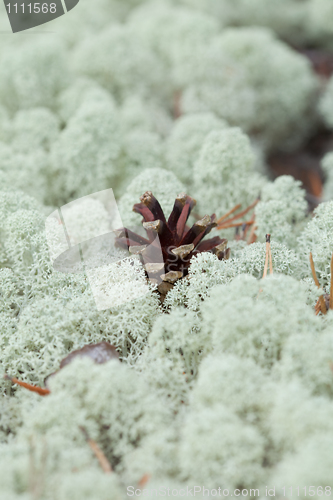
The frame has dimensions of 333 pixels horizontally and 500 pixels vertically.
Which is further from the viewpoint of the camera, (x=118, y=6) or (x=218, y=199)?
(x=118, y=6)

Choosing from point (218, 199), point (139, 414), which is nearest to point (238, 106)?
point (218, 199)

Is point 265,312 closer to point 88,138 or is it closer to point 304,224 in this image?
point 304,224

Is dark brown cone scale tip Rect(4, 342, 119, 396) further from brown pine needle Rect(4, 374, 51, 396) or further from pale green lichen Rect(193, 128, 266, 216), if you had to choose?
pale green lichen Rect(193, 128, 266, 216)

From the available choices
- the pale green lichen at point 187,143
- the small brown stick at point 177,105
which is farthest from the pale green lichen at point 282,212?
the small brown stick at point 177,105

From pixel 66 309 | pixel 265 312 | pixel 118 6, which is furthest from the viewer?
pixel 118 6

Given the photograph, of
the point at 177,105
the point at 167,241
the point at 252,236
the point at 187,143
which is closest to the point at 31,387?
the point at 167,241

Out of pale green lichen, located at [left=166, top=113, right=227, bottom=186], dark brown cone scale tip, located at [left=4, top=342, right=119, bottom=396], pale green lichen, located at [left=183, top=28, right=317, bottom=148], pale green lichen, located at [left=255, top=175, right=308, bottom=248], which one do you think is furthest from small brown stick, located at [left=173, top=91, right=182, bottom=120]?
dark brown cone scale tip, located at [left=4, top=342, right=119, bottom=396]

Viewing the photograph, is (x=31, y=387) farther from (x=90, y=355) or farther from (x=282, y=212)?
(x=282, y=212)
